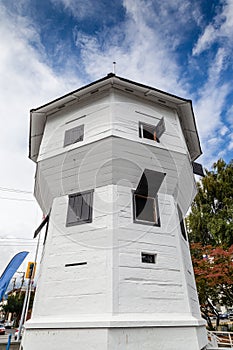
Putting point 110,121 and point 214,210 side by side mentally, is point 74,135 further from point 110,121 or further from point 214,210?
point 214,210

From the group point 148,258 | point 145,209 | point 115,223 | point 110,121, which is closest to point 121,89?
point 110,121

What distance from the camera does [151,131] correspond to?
7.03 m

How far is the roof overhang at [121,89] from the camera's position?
709cm

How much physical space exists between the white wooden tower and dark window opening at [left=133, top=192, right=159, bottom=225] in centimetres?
3

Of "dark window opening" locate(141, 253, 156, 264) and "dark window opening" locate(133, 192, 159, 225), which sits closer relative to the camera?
"dark window opening" locate(141, 253, 156, 264)

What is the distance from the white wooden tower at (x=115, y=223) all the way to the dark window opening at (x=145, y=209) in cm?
3

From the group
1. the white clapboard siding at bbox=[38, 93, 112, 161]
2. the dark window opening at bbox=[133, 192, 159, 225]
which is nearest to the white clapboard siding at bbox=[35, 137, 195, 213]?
the white clapboard siding at bbox=[38, 93, 112, 161]

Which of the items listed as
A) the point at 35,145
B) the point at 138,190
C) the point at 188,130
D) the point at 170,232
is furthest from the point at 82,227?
the point at 188,130

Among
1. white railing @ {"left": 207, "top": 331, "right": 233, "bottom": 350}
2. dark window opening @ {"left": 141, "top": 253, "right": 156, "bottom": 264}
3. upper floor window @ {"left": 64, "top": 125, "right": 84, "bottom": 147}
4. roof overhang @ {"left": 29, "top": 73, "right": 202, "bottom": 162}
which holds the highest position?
roof overhang @ {"left": 29, "top": 73, "right": 202, "bottom": 162}

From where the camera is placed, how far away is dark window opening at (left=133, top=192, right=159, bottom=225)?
19.0ft

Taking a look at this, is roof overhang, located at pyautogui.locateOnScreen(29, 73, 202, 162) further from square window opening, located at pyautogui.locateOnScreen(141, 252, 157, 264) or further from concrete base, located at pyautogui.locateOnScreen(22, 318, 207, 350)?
concrete base, located at pyautogui.locateOnScreen(22, 318, 207, 350)

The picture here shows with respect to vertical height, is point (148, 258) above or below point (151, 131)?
below

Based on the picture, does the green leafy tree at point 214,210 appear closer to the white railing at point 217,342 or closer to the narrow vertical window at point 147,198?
the white railing at point 217,342

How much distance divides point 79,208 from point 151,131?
2.95 metres
